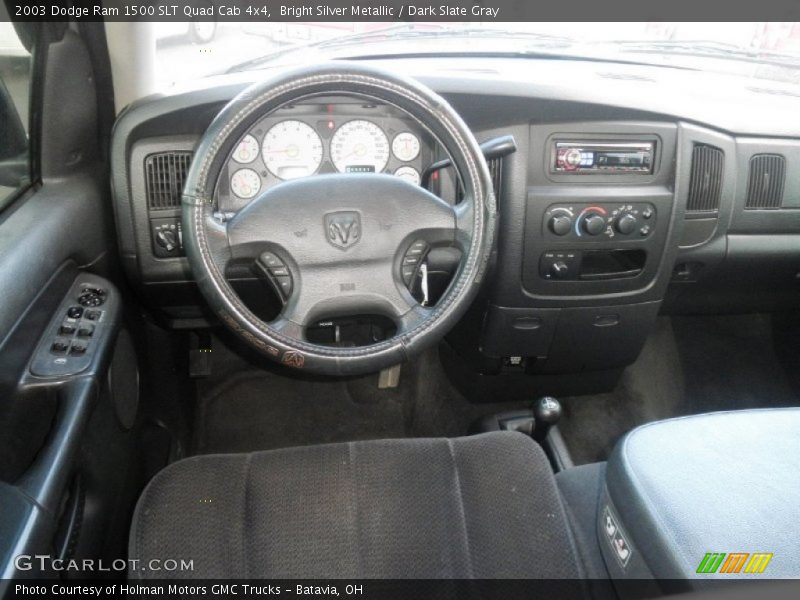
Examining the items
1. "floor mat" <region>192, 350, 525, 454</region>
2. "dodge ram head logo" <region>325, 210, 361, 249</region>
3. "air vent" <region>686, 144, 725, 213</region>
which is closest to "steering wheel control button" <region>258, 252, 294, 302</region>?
"dodge ram head logo" <region>325, 210, 361, 249</region>

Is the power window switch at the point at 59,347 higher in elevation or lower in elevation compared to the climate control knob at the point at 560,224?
lower

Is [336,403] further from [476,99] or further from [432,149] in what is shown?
[476,99]

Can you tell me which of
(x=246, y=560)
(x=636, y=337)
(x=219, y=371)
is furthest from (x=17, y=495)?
(x=636, y=337)

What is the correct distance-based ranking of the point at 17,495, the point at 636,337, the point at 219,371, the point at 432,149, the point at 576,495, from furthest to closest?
the point at 219,371 < the point at 636,337 < the point at 432,149 < the point at 576,495 < the point at 17,495

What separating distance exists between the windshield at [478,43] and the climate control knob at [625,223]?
0.61m

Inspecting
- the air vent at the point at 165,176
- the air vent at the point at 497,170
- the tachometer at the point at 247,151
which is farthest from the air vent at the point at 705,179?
the air vent at the point at 165,176

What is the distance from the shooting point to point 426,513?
1.27 meters

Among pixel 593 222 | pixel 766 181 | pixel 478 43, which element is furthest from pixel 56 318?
pixel 766 181

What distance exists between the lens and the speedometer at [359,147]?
1.56 meters

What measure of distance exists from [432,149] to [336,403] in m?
1.06

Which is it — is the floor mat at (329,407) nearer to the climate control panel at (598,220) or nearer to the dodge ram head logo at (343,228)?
the climate control panel at (598,220)

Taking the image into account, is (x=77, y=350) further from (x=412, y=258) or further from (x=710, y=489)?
(x=710, y=489)

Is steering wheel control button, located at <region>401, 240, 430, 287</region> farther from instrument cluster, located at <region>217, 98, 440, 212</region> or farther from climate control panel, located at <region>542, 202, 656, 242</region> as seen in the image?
climate control panel, located at <region>542, 202, 656, 242</region>

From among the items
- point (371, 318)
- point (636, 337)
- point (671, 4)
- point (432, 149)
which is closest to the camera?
point (371, 318)
